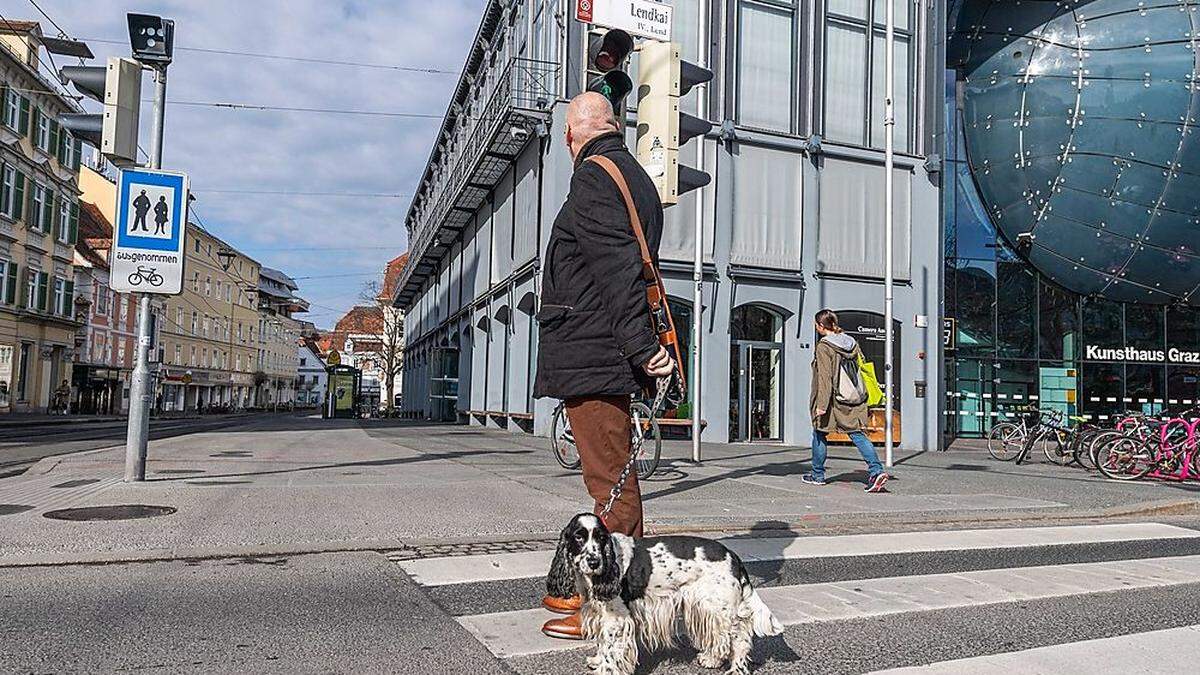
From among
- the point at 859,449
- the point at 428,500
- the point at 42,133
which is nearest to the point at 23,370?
the point at 42,133

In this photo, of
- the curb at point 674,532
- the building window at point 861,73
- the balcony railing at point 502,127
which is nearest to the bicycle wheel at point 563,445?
the curb at point 674,532

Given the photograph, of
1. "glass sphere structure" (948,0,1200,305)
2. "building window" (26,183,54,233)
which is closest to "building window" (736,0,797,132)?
"glass sphere structure" (948,0,1200,305)

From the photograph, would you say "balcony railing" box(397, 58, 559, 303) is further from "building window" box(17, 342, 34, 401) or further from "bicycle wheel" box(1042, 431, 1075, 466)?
"building window" box(17, 342, 34, 401)

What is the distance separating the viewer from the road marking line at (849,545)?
4828 millimetres

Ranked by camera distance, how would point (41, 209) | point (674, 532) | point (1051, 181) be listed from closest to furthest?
1. point (674, 532)
2. point (1051, 181)
3. point (41, 209)

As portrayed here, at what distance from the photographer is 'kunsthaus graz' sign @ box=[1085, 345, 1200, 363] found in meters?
24.5

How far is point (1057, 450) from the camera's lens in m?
16.0

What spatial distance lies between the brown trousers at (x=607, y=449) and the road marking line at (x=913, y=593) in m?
0.53

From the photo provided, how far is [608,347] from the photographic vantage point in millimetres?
3410

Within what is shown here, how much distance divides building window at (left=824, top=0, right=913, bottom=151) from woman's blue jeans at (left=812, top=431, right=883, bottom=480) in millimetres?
13085

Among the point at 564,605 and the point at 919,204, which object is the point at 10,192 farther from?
the point at 564,605

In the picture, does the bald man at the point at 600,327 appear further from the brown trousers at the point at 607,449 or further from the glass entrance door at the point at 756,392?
the glass entrance door at the point at 756,392

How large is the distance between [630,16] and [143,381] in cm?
532

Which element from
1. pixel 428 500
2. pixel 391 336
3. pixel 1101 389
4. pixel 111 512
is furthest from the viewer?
pixel 391 336
